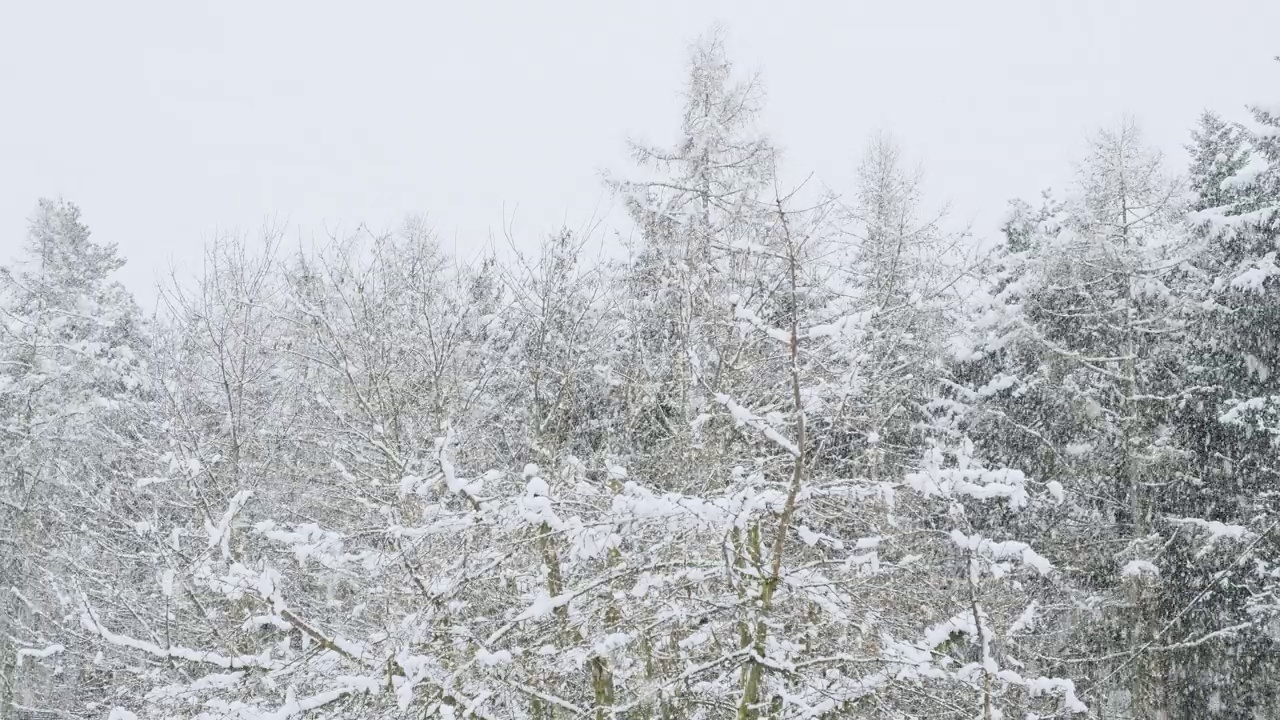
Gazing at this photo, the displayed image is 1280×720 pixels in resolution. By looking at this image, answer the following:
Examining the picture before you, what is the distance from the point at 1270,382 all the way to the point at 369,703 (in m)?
12.7

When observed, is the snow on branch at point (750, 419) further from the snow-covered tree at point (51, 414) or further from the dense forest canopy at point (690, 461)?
the snow-covered tree at point (51, 414)

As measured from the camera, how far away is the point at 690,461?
707 cm

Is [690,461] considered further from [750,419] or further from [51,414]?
[51,414]

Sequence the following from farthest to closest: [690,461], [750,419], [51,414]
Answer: [51,414] < [690,461] < [750,419]

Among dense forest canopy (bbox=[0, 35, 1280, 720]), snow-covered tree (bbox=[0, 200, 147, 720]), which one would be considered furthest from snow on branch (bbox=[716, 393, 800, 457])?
snow-covered tree (bbox=[0, 200, 147, 720])

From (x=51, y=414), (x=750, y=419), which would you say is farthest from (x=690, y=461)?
(x=51, y=414)

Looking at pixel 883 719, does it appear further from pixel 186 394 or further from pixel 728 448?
pixel 186 394

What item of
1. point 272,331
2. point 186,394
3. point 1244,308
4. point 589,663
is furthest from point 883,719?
point 1244,308

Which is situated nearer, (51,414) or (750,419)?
(750,419)

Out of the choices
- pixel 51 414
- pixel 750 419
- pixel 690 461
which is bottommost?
pixel 690 461

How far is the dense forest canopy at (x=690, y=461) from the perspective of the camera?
4371 millimetres

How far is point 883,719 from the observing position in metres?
4.57

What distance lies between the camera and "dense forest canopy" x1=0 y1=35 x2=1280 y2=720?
4.37 meters

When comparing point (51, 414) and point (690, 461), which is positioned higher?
point (51, 414)
